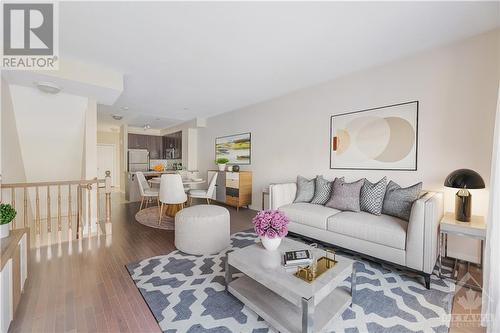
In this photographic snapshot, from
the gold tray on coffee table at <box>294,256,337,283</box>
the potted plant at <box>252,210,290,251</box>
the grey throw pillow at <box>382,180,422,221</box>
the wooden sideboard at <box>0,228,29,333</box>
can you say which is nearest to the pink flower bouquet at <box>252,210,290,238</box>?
the potted plant at <box>252,210,290,251</box>

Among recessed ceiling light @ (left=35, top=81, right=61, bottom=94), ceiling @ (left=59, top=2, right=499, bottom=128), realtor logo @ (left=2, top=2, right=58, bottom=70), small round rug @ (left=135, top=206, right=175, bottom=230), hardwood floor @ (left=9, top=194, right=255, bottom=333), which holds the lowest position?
hardwood floor @ (left=9, top=194, right=255, bottom=333)

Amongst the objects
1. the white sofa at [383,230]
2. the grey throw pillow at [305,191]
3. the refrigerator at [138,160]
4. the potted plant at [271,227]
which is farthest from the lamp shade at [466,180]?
the refrigerator at [138,160]

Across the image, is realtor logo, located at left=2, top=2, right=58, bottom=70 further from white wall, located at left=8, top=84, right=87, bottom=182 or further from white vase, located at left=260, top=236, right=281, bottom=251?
white vase, located at left=260, top=236, right=281, bottom=251

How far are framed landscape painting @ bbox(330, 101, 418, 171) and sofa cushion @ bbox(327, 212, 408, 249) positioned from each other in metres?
0.78

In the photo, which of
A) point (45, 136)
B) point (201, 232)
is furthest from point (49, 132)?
point (201, 232)

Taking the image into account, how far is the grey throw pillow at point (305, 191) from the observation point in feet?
10.8

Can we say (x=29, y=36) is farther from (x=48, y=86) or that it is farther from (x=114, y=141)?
(x=114, y=141)

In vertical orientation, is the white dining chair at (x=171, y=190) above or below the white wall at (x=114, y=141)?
below

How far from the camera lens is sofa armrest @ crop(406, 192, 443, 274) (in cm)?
195

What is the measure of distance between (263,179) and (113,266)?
297cm

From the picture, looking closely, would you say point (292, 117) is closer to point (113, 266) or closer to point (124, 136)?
point (113, 266)

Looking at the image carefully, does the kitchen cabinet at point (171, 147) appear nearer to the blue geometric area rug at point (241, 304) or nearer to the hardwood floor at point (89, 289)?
the hardwood floor at point (89, 289)

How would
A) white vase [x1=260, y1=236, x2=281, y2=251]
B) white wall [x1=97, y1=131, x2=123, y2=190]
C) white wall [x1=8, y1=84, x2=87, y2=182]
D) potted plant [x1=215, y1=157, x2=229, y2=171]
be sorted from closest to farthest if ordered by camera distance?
white vase [x1=260, y1=236, x2=281, y2=251], white wall [x1=8, y1=84, x2=87, y2=182], potted plant [x1=215, y1=157, x2=229, y2=171], white wall [x1=97, y1=131, x2=123, y2=190]

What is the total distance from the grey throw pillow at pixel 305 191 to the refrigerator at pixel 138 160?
6163mm
